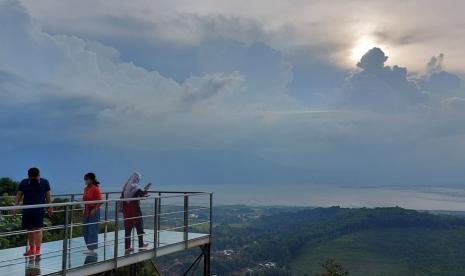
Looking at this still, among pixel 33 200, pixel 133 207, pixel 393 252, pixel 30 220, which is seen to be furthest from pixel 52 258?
pixel 393 252

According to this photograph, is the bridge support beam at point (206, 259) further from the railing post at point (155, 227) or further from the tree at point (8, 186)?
the tree at point (8, 186)

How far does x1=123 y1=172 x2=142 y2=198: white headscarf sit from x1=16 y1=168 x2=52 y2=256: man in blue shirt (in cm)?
174

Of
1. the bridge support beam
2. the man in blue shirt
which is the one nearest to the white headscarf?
the man in blue shirt

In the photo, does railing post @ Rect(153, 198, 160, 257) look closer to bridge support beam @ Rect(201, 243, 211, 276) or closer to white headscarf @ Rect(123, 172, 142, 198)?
white headscarf @ Rect(123, 172, 142, 198)

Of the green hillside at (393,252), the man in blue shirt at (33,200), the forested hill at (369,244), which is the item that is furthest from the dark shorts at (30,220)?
the forested hill at (369,244)

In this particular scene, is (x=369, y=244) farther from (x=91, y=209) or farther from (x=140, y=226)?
(x=91, y=209)

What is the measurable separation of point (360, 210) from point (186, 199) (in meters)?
184

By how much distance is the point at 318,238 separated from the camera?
525ft

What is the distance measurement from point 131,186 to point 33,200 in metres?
2.10

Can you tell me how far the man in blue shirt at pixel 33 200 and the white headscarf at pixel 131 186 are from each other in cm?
174

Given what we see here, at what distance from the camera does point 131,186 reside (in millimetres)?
10414

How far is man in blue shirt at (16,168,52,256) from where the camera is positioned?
8812 mm

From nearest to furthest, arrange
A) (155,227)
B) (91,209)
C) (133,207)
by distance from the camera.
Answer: (91,209), (155,227), (133,207)

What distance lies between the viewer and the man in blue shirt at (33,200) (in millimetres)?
8812
